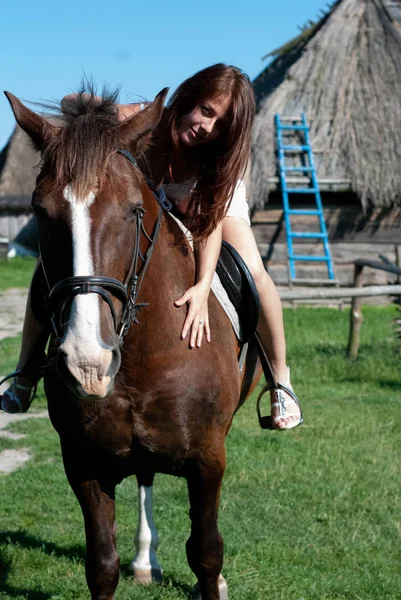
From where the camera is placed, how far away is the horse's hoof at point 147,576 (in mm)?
3990

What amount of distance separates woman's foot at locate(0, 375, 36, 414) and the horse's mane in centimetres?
129

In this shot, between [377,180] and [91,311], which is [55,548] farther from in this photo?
[377,180]

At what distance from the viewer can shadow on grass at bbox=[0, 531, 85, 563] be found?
425cm

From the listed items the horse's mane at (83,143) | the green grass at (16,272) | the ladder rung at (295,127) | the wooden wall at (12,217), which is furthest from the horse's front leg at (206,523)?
the wooden wall at (12,217)

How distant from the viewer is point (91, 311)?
90.7 inches

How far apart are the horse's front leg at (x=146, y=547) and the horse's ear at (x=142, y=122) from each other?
6.64ft

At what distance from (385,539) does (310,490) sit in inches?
31.2

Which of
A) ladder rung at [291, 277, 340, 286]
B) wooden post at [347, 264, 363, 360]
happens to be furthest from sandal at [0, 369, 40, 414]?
ladder rung at [291, 277, 340, 286]

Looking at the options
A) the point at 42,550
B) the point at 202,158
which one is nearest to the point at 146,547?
the point at 42,550

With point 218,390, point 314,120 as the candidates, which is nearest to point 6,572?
point 218,390

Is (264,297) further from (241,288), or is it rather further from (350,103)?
(350,103)

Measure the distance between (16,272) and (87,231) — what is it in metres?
19.6

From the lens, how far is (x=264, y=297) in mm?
3652

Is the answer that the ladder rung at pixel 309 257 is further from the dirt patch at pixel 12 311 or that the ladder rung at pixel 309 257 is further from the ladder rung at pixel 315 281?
the dirt patch at pixel 12 311
